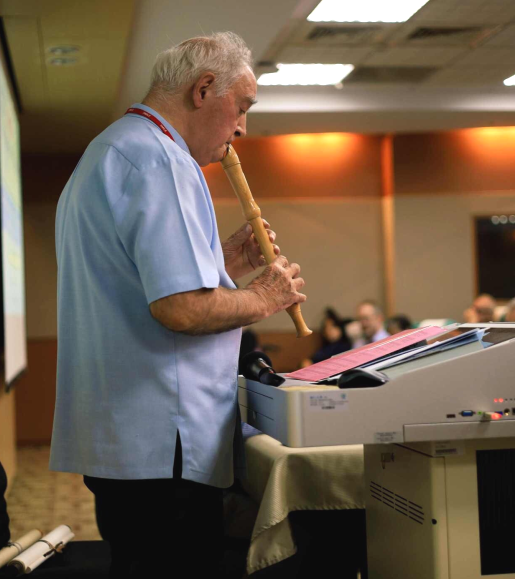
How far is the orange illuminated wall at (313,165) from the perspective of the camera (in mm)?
8789

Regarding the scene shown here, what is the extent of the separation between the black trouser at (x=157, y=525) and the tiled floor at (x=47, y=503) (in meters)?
2.97

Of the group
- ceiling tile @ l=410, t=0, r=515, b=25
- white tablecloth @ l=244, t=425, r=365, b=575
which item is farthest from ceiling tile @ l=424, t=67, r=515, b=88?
white tablecloth @ l=244, t=425, r=365, b=575

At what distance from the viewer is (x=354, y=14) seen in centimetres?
545

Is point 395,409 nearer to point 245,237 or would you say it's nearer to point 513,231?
point 245,237

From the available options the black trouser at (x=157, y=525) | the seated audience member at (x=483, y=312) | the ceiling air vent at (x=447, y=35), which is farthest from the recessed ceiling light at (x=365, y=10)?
the black trouser at (x=157, y=525)

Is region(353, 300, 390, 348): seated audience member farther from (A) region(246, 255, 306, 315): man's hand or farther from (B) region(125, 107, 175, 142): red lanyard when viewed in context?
(B) region(125, 107, 175, 142): red lanyard

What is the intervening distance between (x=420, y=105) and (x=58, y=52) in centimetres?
373

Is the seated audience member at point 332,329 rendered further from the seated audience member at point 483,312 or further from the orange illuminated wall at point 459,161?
the orange illuminated wall at point 459,161

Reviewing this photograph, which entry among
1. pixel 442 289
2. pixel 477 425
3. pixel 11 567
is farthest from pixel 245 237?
pixel 442 289

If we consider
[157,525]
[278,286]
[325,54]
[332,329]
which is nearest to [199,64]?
[278,286]

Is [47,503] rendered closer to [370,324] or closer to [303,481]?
[370,324]

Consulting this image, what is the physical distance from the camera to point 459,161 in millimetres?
8922

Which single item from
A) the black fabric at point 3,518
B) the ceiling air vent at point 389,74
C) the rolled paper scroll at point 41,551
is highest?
the ceiling air vent at point 389,74

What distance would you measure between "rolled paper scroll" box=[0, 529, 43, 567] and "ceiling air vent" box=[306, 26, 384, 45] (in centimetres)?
440
